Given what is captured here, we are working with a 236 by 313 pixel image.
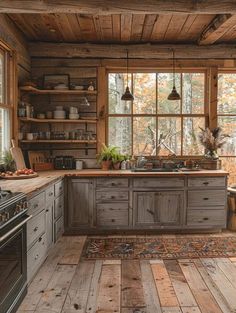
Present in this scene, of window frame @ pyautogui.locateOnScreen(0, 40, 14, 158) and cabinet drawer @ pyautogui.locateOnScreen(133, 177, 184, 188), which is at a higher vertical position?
window frame @ pyautogui.locateOnScreen(0, 40, 14, 158)

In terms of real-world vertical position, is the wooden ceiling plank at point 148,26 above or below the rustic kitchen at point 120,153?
above

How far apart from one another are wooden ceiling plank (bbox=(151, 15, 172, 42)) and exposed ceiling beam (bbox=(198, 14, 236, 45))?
22.0 inches

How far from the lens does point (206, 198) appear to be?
4.55 metres

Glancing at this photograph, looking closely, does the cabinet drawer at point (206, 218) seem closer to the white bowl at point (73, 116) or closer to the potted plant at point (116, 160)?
the potted plant at point (116, 160)

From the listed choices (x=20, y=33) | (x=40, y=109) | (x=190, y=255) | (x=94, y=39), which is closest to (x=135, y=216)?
(x=190, y=255)

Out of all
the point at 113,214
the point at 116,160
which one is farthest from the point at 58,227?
the point at 116,160

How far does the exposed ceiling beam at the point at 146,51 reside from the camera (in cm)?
502

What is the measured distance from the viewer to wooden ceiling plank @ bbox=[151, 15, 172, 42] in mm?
4090

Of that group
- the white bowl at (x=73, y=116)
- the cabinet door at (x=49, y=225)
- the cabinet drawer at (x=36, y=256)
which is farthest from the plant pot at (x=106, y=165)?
the cabinet drawer at (x=36, y=256)

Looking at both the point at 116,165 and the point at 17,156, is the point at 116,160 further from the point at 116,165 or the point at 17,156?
the point at 17,156

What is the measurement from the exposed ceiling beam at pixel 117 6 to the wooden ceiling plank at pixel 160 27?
25.4 inches

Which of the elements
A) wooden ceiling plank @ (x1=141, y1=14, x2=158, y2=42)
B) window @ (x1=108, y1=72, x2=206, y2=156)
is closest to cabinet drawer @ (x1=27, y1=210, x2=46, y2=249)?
window @ (x1=108, y1=72, x2=206, y2=156)

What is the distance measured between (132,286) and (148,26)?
3.25 meters

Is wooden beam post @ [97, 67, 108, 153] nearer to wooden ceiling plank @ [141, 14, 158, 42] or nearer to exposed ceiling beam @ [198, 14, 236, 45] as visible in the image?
wooden ceiling plank @ [141, 14, 158, 42]
